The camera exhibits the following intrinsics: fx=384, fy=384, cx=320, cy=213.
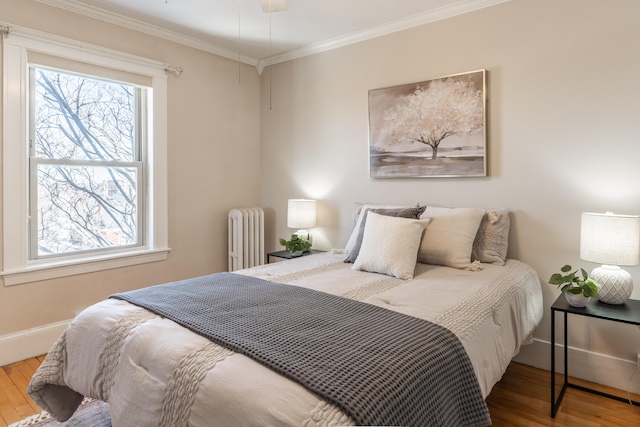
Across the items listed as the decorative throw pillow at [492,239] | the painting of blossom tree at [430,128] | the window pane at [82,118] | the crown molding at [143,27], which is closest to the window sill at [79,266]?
the window pane at [82,118]

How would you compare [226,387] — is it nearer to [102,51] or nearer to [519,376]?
[519,376]

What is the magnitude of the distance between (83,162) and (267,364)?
2.63 meters

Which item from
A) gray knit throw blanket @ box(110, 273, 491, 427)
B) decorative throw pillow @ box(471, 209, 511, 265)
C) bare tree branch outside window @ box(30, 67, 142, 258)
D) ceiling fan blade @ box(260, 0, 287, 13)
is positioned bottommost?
gray knit throw blanket @ box(110, 273, 491, 427)

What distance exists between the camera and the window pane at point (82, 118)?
9.25 ft

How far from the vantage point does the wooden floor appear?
6.54ft

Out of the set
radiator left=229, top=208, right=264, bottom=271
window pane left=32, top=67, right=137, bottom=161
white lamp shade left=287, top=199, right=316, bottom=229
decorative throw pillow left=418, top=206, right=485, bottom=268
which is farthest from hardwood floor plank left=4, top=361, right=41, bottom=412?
decorative throw pillow left=418, top=206, right=485, bottom=268

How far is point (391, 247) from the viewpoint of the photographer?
7.57ft

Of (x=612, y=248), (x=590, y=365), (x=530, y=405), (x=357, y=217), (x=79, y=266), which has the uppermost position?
(x=357, y=217)

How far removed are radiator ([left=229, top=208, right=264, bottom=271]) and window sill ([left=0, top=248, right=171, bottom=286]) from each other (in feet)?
2.08

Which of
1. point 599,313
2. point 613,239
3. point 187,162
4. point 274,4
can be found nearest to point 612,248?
point 613,239

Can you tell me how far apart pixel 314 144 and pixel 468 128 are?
58.8 inches

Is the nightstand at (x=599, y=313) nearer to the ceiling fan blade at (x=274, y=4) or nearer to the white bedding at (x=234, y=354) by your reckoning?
the white bedding at (x=234, y=354)

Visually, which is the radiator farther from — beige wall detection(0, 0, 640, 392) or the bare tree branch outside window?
the bare tree branch outside window

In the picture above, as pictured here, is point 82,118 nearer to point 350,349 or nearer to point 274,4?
point 274,4
